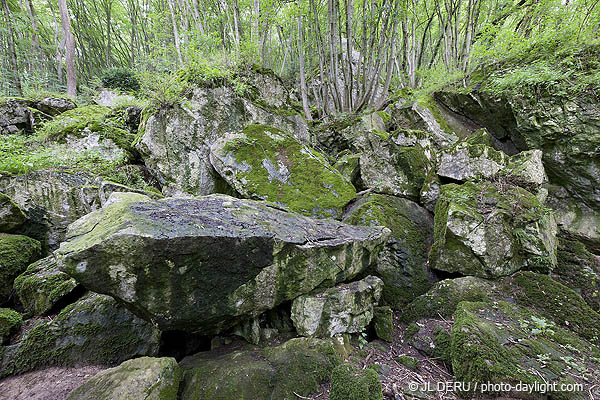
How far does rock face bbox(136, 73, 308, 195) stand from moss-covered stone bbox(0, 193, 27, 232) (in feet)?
8.15

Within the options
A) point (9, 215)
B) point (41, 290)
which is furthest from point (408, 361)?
point (9, 215)

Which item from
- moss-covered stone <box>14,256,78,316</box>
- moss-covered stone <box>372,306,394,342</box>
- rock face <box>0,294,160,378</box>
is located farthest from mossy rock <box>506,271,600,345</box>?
moss-covered stone <box>14,256,78,316</box>

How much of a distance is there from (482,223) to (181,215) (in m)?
5.07

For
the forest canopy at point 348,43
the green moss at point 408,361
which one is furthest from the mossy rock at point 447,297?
the forest canopy at point 348,43

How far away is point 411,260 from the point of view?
4906 millimetres

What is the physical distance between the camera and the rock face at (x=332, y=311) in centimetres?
348

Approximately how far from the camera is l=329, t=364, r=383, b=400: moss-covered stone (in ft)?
8.20

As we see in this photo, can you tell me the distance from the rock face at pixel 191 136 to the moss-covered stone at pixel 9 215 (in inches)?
97.8

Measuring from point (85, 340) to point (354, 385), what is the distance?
11.8ft

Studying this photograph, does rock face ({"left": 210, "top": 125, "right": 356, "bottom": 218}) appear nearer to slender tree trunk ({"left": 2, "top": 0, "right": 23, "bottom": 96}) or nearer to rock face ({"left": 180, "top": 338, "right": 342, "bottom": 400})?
rock face ({"left": 180, "top": 338, "right": 342, "bottom": 400})

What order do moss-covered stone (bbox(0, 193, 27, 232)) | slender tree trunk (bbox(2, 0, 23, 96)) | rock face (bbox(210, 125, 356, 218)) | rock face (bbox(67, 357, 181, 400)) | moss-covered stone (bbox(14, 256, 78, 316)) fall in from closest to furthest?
rock face (bbox(67, 357, 181, 400)) → moss-covered stone (bbox(14, 256, 78, 316)) → moss-covered stone (bbox(0, 193, 27, 232)) → rock face (bbox(210, 125, 356, 218)) → slender tree trunk (bbox(2, 0, 23, 96))

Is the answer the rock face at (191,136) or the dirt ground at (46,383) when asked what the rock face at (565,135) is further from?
the dirt ground at (46,383)

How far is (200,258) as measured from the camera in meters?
2.93

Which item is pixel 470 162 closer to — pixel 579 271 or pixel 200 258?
pixel 579 271
